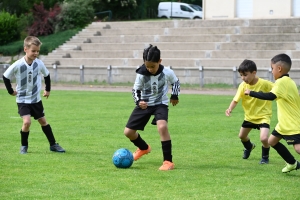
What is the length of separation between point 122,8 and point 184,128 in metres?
36.6

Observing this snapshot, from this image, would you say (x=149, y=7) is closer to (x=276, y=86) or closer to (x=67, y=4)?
(x=67, y=4)

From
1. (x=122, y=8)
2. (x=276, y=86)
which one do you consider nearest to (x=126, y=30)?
(x=122, y=8)

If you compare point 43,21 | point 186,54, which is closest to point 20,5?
point 43,21

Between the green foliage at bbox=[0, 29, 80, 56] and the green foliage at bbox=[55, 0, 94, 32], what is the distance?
1422 mm

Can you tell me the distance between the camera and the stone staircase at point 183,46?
30328mm

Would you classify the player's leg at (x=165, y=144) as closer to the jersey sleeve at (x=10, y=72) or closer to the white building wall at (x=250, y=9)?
the jersey sleeve at (x=10, y=72)

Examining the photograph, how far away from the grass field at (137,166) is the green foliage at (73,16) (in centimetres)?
2726

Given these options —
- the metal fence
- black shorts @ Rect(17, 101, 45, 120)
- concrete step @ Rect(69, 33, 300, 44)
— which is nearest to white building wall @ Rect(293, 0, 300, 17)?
concrete step @ Rect(69, 33, 300, 44)

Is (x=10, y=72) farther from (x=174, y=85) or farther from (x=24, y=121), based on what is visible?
(x=174, y=85)

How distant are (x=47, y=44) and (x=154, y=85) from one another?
3071 centimetres

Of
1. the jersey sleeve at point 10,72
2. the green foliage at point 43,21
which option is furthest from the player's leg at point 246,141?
the green foliage at point 43,21

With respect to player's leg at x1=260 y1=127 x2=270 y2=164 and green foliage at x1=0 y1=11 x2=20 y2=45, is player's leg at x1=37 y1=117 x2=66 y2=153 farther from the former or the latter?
green foliage at x1=0 y1=11 x2=20 y2=45

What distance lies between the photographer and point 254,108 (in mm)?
9578

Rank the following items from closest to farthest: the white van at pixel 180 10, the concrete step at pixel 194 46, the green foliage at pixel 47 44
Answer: the concrete step at pixel 194 46, the green foliage at pixel 47 44, the white van at pixel 180 10
